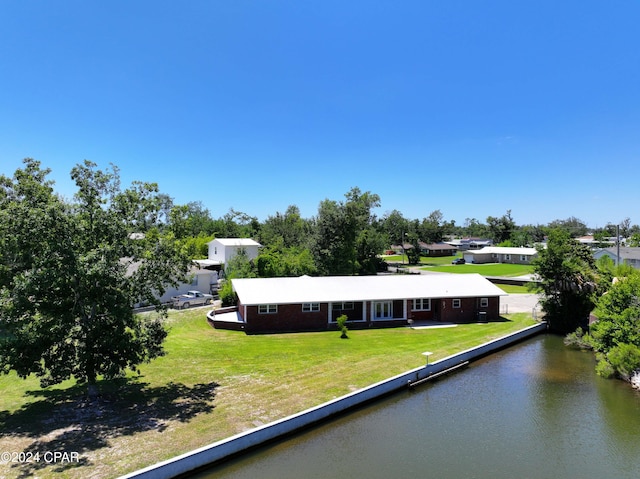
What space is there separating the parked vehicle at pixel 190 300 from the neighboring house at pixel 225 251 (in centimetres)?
1385

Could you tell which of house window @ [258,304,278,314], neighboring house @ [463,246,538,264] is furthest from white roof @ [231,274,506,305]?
neighboring house @ [463,246,538,264]

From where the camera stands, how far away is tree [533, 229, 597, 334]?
29641mm

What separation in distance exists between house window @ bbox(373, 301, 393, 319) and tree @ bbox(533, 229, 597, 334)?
11.8 m

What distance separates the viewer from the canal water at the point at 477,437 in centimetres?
1216

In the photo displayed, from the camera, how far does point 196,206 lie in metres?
119

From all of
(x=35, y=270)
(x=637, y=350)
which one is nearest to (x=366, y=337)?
(x=637, y=350)

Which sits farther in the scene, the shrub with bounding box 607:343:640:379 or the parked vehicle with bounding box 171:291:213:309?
the parked vehicle with bounding box 171:291:213:309

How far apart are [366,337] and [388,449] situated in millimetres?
12173

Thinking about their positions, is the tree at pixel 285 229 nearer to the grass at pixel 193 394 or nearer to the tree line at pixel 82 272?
the grass at pixel 193 394

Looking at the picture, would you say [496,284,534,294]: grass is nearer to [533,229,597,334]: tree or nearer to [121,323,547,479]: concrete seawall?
[533,229,597,334]: tree

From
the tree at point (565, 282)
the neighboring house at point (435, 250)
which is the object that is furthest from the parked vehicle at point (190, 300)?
the neighboring house at point (435, 250)

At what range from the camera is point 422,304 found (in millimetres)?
30297

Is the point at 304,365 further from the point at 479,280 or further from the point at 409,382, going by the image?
the point at 479,280

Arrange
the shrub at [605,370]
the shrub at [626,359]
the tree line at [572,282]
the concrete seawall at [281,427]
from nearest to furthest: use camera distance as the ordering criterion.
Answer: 1. the concrete seawall at [281,427]
2. the shrub at [626,359]
3. the shrub at [605,370]
4. the tree line at [572,282]
